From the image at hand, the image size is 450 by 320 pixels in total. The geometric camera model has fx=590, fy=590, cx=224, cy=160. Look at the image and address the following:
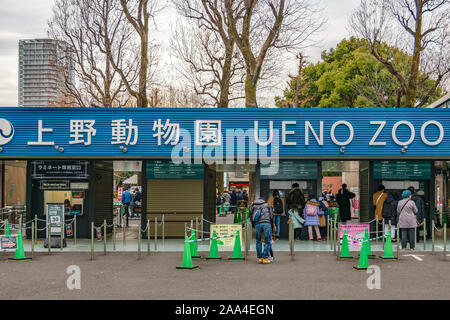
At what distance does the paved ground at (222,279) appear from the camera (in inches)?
401

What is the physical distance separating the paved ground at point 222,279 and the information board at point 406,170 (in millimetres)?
5087

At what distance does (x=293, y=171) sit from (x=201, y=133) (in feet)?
11.8

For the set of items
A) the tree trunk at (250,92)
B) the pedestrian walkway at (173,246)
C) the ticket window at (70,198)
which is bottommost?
the pedestrian walkway at (173,246)

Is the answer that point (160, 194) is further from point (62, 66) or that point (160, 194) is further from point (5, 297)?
point (62, 66)

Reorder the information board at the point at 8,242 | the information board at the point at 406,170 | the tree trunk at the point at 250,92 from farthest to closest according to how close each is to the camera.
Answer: the tree trunk at the point at 250,92
the information board at the point at 406,170
the information board at the point at 8,242

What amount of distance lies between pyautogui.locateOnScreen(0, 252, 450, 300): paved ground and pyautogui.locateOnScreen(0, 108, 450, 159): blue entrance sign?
4.41 metres

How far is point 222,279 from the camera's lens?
38.9ft

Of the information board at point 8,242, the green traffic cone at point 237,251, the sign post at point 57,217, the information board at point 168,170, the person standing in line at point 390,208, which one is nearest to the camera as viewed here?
the green traffic cone at point 237,251

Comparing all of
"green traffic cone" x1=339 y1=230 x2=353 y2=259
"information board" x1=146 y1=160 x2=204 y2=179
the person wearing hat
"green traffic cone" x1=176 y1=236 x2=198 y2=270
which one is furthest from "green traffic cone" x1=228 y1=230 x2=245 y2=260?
"information board" x1=146 y1=160 x2=204 y2=179

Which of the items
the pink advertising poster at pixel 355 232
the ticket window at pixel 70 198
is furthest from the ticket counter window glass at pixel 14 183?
the pink advertising poster at pixel 355 232

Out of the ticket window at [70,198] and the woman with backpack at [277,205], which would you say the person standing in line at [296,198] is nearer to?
the woman with backpack at [277,205]

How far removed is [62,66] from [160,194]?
17501mm

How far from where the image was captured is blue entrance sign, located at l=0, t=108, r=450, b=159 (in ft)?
62.0

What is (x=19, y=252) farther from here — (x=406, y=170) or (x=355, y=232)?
(x=406, y=170)
